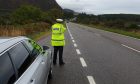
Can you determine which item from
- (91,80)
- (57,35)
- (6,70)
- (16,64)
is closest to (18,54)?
(16,64)

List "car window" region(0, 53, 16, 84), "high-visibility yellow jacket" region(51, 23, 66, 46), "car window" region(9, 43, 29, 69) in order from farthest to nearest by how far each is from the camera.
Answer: "high-visibility yellow jacket" region(51, 23, 66, 46)
"car window" region(9, 43, 29, 69)
"car window" region(0, 53, 16, 84)

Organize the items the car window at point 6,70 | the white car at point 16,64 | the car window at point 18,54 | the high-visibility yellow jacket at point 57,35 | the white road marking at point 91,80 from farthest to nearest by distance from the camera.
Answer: the high-visibility yellow jacket at point 57,35
the white road marking at point 91,80
the car window at point 18,54
the white car at point 16,64
the car window at point 6,70

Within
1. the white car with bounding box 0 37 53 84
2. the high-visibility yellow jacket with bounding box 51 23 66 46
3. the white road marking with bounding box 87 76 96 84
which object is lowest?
the white road marking with bounding box 87 76 96 84

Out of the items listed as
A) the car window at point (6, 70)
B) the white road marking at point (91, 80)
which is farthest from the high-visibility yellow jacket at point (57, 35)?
the car window at point (6, 70)

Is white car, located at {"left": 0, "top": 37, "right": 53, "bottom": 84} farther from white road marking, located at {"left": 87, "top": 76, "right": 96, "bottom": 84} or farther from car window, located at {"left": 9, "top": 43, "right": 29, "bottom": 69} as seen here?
white road marking, located at {"left": 87, "top": 76, "right": 96, "bottom": 84}

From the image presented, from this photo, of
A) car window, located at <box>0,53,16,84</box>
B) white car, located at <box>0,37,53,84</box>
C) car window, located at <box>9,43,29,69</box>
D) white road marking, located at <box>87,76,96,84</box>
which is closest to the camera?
car window, located at <box>0,53,16,84</box>

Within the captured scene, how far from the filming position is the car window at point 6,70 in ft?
10.9

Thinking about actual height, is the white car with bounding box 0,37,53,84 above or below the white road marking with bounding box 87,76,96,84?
→ above

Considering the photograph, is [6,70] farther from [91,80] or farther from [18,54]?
[91,80]

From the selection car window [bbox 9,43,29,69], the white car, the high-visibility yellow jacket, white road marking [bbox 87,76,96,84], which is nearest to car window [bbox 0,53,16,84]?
the white car

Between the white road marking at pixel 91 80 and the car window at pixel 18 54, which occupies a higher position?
the car window at pixel 18 54

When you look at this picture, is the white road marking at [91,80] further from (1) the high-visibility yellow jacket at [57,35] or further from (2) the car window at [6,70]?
(2) the car window at [6,70]

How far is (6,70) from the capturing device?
3562 millimetres

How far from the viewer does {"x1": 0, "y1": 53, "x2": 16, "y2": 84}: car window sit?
333 centimetres
